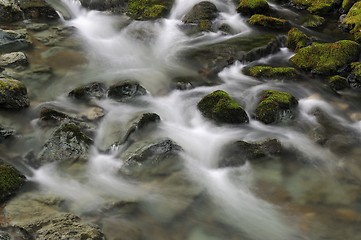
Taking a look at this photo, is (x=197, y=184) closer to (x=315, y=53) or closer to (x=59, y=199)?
(x=59, y=199)

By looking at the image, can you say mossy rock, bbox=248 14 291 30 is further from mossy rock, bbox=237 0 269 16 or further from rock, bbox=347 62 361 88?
rock, bbox=347 62 361 88

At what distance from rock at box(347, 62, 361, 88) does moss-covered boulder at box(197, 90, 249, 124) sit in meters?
3.62

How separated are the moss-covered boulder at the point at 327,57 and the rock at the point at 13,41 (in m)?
7.61

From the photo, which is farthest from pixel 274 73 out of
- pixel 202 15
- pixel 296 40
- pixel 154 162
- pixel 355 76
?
pixel 154 162

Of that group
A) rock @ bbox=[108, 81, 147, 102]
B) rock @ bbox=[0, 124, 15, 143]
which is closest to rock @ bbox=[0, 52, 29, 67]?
rock @ bbox=[108, 81, 147, 102]

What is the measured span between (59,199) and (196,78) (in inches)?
214

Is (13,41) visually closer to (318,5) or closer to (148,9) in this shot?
(148,9)

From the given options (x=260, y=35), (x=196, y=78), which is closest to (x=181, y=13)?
(x=260, y=35)

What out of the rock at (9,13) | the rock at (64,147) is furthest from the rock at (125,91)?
the rock at (9,13)

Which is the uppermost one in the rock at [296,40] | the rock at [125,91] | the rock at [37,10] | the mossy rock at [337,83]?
the rock at [296,40]

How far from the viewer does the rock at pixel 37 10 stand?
13.2 m

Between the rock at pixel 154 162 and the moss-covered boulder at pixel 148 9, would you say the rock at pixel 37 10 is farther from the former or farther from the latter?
the rock at pixel 154 162

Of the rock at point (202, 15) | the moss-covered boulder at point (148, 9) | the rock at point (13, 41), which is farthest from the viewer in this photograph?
the moss-covered boulder at point (148, 9)

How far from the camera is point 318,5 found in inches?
592
